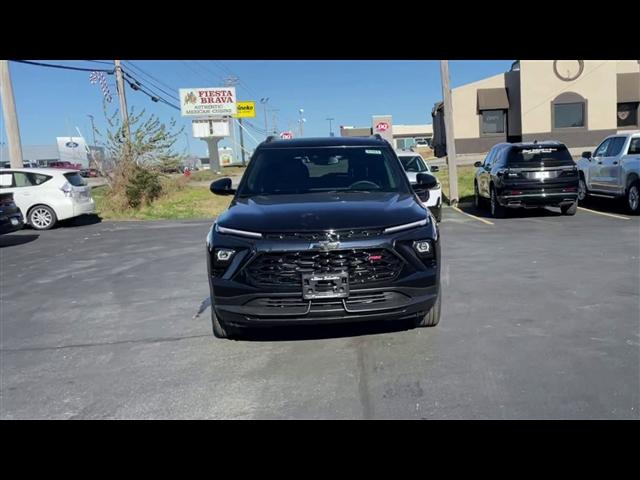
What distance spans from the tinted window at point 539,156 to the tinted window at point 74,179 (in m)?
11.2

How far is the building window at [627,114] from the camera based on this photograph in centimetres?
3038

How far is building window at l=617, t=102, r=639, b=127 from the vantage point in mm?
30375

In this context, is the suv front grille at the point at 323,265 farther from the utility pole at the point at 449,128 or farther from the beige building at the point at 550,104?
the beige building at the point at 550,104

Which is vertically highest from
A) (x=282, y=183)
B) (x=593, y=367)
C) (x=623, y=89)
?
(x=623, y=89)

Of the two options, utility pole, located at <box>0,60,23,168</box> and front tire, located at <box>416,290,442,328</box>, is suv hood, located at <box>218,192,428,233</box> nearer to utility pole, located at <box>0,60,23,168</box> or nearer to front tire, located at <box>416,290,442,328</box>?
front tire, located at <box>416,290,442,328</box>

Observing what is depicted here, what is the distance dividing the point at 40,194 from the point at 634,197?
47.6 ft

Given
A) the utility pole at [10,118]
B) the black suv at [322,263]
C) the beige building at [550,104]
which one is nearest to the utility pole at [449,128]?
the black suv at [322,263]
